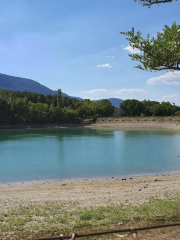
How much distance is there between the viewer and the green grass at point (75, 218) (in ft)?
19.7

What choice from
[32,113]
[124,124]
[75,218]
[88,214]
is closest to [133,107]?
[124,124]

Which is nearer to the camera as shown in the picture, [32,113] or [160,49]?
[160,49]

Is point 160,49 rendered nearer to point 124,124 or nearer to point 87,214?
point 87,214

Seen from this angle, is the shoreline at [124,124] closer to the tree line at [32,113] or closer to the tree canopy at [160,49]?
the tree line at [32,113]

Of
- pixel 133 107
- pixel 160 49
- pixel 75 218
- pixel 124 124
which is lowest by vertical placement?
pixel 75 218

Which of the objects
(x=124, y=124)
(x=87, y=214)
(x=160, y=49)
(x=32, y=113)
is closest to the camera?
(x=160, y=49)

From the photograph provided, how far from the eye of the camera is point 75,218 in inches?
277

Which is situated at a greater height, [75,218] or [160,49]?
[160,49]

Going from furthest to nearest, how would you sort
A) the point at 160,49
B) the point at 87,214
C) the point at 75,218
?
the point at 87,214 < the point at 75,218 < the point at 160,49

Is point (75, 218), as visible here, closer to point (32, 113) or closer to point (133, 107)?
point (32, 113)

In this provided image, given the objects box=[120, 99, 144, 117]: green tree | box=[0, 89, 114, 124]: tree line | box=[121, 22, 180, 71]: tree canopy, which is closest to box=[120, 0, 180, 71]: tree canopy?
box=[121, 22, 180, 71]: tree canopy

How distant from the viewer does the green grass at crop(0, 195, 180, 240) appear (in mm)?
6007

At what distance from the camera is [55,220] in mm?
6867

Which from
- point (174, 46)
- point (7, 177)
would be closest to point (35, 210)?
point (174, 46)
